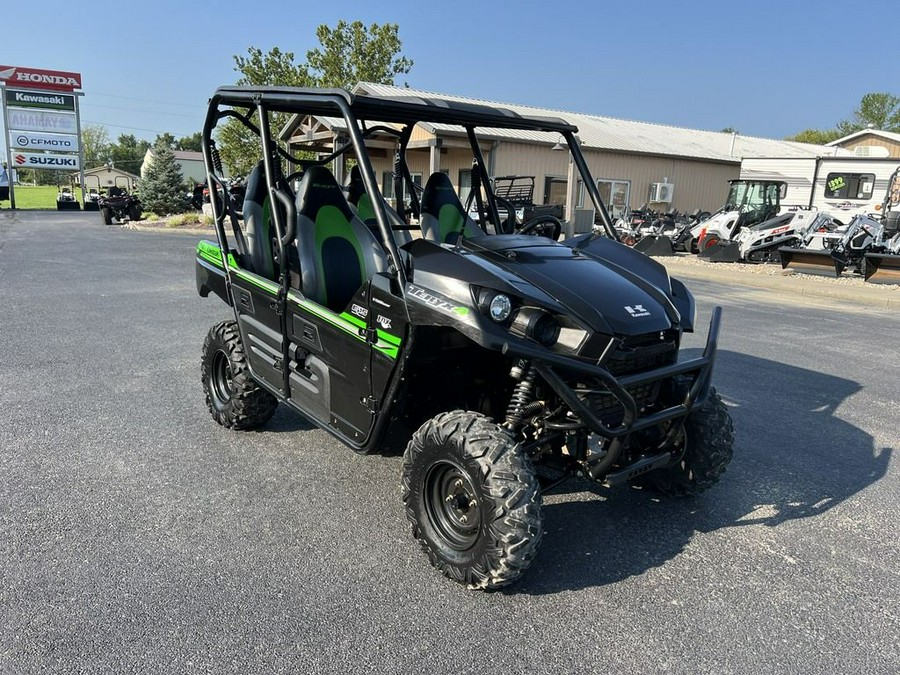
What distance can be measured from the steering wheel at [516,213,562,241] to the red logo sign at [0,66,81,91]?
154ft

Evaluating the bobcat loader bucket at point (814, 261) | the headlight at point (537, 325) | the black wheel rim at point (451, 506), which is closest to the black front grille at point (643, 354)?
the headlight at point (537, 325)

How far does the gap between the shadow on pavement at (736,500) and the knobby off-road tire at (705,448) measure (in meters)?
0.19

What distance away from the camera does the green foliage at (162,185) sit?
1091 inches

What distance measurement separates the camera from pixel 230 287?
4.05 m

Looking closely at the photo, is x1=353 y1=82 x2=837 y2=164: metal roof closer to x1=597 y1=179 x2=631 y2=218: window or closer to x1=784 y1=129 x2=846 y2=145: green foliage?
x1=597 y1=179 x2=631 y2=218: window

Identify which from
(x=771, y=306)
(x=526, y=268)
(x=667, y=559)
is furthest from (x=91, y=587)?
(x=771, y=306)

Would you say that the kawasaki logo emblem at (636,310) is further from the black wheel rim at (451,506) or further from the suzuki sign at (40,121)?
Result: the suzuki sign at (40,121)

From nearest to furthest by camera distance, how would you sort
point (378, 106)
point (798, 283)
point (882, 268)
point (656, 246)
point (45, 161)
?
point (378, 106)
point (798, 283)
point (882, 268)
point (656, 246)
point (45, 161)

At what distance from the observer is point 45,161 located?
4150 centimetres

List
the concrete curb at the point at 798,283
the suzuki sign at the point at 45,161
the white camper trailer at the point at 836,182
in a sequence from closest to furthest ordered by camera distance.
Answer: the concrete curb at the point at 798,283
the white camper trailer at the point at 836,182
the suzuki sign at the point at 45,161

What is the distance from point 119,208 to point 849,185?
2517 cm

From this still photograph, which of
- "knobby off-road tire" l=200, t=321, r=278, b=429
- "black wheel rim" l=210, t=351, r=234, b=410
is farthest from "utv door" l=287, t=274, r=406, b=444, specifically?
"black wheel rim" l=210, t=351, r=234, b=410

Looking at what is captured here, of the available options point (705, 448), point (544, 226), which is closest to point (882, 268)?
point (544, 226)

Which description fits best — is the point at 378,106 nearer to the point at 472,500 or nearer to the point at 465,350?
the point at 465,350
